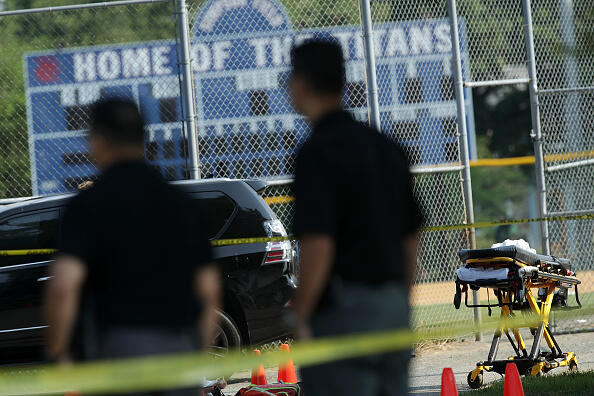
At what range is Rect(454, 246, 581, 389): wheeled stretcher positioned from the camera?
8102mm

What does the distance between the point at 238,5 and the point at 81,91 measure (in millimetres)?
4209

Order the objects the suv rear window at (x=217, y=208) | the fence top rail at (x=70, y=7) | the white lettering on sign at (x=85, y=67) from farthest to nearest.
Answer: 1. the white lettering on sign at (x=85, y=67)
2. the fence top rail at (x=70, y=7)
3. the suv rear window at (x=217, y=208)

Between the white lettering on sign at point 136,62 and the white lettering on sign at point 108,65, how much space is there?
0.46 ft

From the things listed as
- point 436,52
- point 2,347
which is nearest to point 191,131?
point 2,347

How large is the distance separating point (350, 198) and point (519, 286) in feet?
16.4

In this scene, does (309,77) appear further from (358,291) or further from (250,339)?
(250,339)

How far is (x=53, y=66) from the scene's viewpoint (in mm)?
15133

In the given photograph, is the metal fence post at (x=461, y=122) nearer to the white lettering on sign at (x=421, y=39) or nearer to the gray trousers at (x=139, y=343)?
the white lettering on sign at (x=421, y=39)

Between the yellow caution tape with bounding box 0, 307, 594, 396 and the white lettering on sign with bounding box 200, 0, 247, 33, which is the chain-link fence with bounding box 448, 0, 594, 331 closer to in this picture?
the white lettering on sign with bounding box 200, 0, 247, 33

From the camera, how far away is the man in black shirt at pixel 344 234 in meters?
3.34

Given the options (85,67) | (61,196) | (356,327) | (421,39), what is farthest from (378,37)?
(356,327)

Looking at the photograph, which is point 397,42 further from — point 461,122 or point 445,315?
point 445,315

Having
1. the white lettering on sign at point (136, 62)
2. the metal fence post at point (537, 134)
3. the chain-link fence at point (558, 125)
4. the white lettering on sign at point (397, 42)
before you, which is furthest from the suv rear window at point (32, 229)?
the white lettering on sign at point (397, 42)

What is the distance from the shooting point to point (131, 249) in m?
3.25
